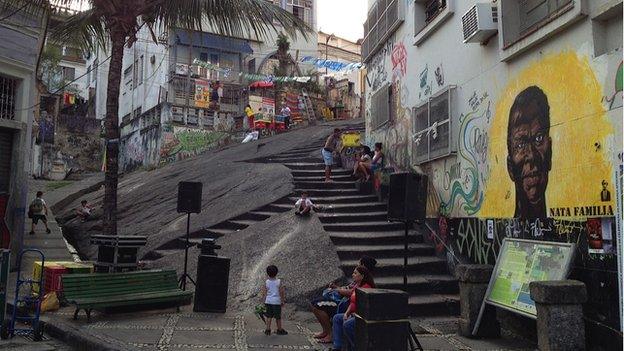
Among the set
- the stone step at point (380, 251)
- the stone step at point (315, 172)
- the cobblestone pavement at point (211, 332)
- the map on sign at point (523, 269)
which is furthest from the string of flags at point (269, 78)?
the map on sign at point (523, 269)

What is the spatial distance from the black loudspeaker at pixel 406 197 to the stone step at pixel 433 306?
1890 mm

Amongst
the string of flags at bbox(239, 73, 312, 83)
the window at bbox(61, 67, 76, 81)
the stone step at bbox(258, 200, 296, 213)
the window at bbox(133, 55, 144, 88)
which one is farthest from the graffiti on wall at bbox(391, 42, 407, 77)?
the window at bbox(61, 67, 76, 81)

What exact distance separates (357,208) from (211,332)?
5711 mm

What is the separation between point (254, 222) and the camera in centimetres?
1228

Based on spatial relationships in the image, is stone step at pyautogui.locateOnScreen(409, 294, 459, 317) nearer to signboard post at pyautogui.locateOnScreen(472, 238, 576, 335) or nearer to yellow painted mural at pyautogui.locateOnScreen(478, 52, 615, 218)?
signboard post at pyautogui.locateOnScreen(472, 238, 576, 335)

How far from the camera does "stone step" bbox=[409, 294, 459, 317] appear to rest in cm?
836

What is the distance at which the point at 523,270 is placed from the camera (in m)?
6.81

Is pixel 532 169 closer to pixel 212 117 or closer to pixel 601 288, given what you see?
pixel 601 288

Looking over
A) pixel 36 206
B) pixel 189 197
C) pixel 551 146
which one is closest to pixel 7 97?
pixel 36 206

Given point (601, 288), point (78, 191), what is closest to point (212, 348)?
point (601, 288)

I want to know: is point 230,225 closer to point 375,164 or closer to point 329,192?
point 329,192

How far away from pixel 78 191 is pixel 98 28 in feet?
40.4

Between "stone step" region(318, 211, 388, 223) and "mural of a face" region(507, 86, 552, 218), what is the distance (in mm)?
4224

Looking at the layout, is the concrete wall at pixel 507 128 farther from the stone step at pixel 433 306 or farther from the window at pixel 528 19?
the stone step at pixel 433 306
